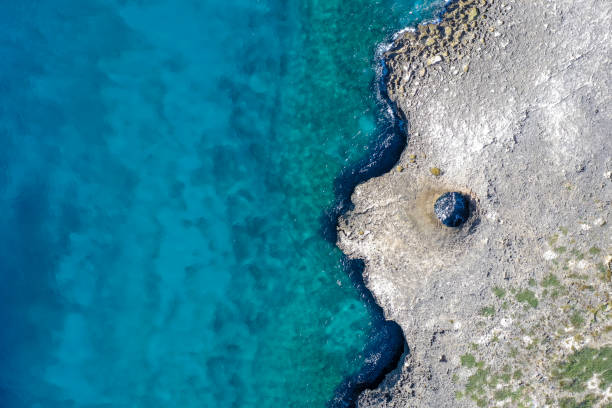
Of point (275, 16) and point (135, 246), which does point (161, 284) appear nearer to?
point (135, 246)

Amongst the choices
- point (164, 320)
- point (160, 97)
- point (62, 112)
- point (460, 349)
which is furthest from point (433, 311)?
point (62, 112)

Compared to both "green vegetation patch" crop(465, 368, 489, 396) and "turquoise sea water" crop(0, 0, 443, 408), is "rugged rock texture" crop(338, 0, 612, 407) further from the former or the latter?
"turquoise sea water" crop(0, 0, 443, 408)

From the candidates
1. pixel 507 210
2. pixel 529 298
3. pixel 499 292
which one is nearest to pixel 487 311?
pixel 499 292

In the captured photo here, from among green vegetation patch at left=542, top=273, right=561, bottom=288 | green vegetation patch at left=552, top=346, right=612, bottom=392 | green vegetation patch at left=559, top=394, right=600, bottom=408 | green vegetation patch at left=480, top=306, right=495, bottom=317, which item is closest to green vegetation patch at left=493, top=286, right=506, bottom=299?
green vegetation patch at left=480, top=306, right=495, bottom=317

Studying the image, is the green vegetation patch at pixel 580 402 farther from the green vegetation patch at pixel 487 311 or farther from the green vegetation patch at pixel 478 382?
the green vegetation patch at pixel 487 311

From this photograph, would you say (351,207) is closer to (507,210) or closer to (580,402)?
(507,210)

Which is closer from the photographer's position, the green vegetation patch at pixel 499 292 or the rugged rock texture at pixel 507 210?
the rugged rock texture at pixel 507 210

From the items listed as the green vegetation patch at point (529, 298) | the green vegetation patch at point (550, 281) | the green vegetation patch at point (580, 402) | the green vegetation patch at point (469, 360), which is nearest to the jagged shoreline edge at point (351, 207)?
the green vegetation patch at point (469, 360)
